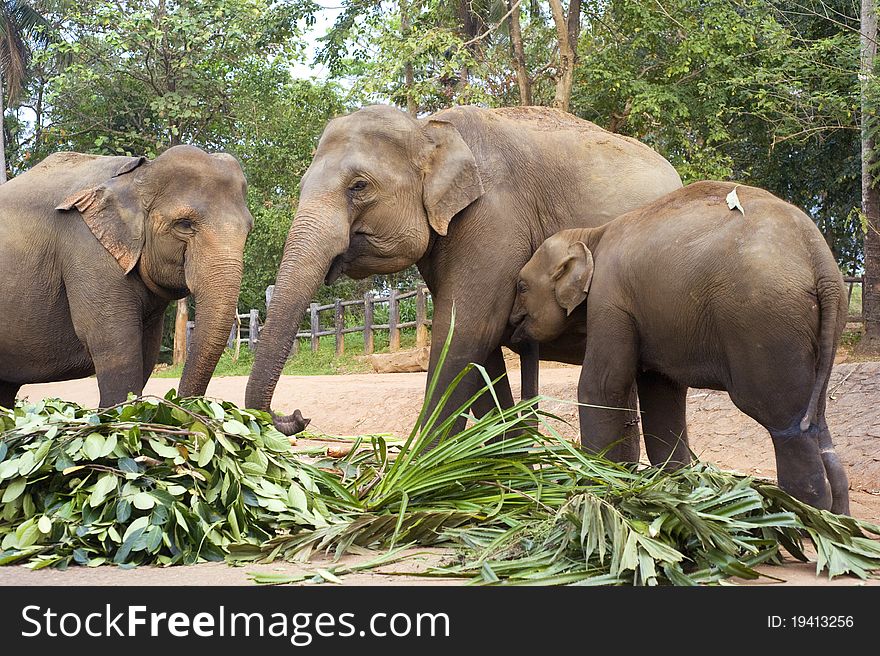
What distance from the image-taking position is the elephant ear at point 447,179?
610 cm

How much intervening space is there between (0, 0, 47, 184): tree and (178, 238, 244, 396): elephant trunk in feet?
84.9

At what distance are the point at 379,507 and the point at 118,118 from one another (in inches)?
951

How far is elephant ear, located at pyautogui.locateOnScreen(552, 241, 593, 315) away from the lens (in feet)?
18.7

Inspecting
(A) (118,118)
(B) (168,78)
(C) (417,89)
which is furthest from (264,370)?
(A) (118,118)

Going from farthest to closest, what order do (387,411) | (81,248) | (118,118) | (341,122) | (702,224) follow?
(118,118)
(387,411)
(81,248)
(341,122)
(702,224)

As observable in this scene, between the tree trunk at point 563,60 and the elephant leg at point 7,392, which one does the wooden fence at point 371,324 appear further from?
the elephant leg at point 7,392

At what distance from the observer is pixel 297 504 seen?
4535mm

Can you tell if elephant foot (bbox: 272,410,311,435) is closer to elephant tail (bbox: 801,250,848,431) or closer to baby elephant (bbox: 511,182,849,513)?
baby elephant (bbox: 511,182,849,513)

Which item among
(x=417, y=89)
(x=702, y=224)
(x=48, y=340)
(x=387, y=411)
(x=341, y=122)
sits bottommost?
(x=387, y=411)

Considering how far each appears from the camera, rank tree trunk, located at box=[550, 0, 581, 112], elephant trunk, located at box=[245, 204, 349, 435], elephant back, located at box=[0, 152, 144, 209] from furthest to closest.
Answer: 1. tree trunk, located at box=[550, 0, 581, 112]
2. elephant back, located at box=[0, 152, 144, 209]
3. elephant trunk, located at box=[245, 204, 349, 435]

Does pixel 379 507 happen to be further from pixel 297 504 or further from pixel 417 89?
pixel 417 89

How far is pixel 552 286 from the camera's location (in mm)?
5867

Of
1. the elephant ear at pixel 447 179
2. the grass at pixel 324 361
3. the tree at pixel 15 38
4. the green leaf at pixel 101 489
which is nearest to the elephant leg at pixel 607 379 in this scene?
the elephant ear at pixel 447 179

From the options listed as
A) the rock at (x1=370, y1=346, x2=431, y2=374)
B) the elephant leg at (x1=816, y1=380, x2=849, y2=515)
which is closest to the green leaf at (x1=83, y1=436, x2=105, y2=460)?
the elephant leg at (x1=816, y1=380, x2=849, y2=515)
